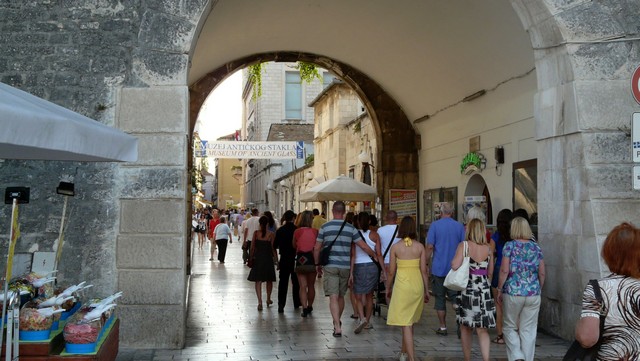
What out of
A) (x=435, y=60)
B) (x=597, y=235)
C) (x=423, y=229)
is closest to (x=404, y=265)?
(x=597, y=235)

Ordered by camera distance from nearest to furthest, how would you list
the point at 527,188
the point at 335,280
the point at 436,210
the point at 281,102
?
the point at 335,280, the point at 527,188, the point at 436,210, the point at 281,102

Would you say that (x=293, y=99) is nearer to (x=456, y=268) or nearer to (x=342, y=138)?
(x=342, y=138)

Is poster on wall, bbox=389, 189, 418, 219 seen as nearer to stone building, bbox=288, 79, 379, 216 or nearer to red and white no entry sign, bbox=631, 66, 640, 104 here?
stone building, bbox=288, 79, 379, 216

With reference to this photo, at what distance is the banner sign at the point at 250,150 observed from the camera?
1950 centimetres

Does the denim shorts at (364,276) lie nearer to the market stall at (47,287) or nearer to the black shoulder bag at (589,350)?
the market stall at (47,287)

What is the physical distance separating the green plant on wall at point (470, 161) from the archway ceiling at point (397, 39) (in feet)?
3.55

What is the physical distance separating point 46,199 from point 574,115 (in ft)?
18.3

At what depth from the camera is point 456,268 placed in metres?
6.58

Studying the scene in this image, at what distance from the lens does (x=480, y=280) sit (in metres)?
6.58

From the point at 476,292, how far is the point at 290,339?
2.56 meters

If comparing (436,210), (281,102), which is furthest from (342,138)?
(281,102)

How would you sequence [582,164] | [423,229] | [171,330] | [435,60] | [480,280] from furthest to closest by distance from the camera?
[423,229], [435,60], [582,164], [171,330], [480,280]

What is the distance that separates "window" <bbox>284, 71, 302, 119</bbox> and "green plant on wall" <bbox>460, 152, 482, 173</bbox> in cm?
3401

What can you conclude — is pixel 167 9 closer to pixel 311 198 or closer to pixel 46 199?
pixel 46 199
